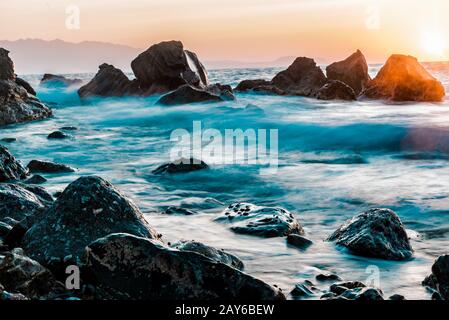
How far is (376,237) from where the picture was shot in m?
6.86

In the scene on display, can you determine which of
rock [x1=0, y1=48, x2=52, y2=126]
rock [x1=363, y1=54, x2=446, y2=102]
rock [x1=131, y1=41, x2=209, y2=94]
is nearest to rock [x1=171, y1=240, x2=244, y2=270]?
rock [x1=0, y1=48, x2=52, y2=126]

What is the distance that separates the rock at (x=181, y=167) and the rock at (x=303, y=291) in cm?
793

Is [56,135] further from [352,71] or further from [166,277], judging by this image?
[352,71]

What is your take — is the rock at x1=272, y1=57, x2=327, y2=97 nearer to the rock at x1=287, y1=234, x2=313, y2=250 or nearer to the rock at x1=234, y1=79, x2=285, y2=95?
the rock at x1=234, y1=79, x2=285, y2=95

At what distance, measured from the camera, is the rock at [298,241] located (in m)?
7.12

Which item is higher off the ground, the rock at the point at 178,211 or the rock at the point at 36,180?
the rock at the point at 36,180

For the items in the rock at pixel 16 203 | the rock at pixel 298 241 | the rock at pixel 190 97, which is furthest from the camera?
the rock at pixel 190 97

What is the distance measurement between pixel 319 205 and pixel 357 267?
3891 millimetres

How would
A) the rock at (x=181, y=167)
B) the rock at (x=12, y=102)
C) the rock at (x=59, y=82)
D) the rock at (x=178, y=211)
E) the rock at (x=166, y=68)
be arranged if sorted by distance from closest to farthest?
1. the rock at (x=178, y=211)
2. the rock at (x=181, y=167)
3. the rock at (x=12, y=102)
4. the rock at (x=166, y=68)
5. the rock at (x=59, y=82)

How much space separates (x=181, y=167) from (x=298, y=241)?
6.52m

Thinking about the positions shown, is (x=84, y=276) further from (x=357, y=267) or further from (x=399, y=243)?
(x=399, y=243)

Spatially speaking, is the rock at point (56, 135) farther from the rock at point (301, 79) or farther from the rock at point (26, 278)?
the rock at point (301, 79)

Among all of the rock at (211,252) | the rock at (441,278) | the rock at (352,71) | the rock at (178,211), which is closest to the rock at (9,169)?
the rock at (178,211)

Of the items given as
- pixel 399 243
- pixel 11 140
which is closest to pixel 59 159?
pixel 11 140
